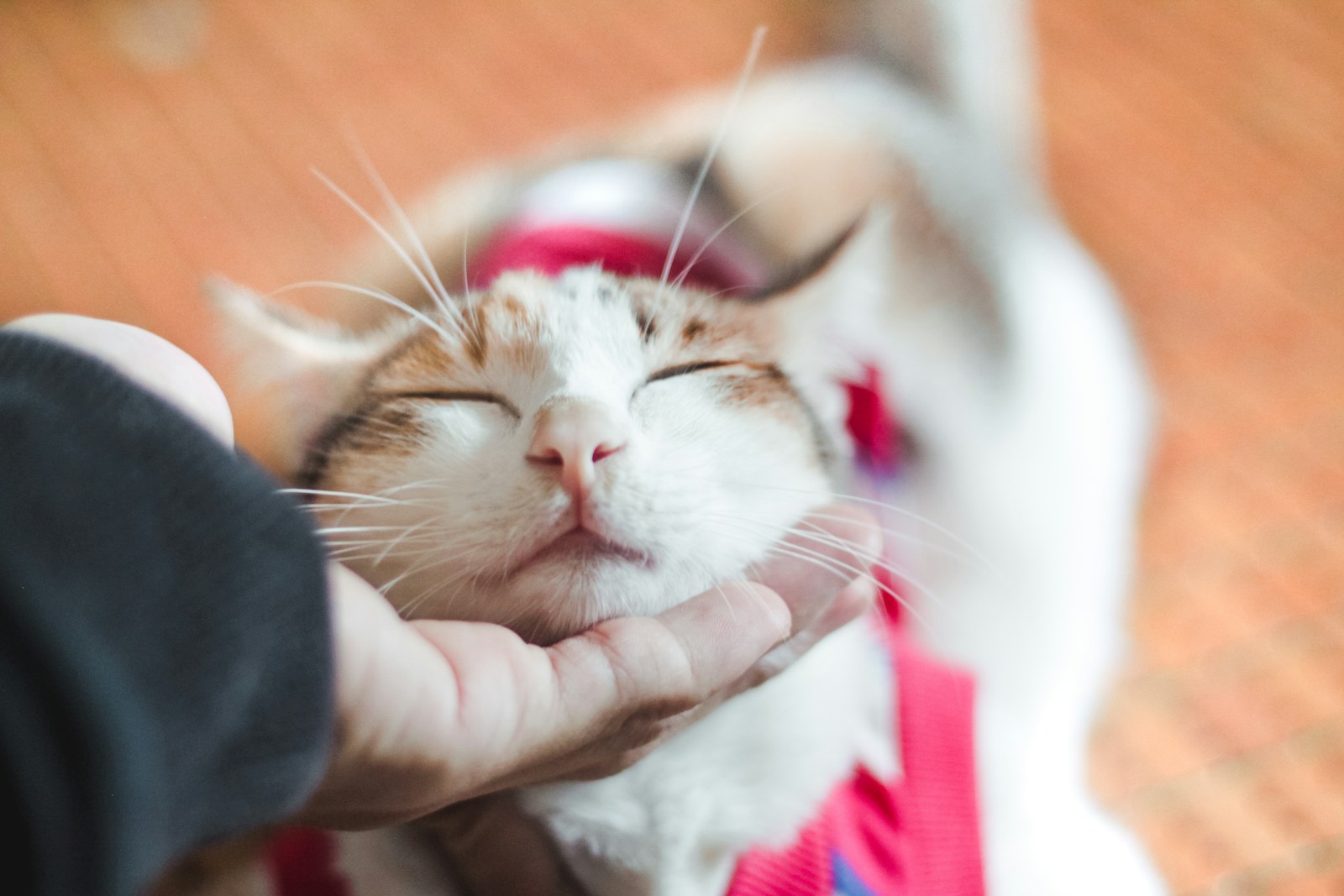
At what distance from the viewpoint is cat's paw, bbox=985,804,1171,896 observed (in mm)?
602

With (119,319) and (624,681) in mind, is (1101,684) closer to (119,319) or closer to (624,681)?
(624,681)

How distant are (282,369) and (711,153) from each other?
310mm

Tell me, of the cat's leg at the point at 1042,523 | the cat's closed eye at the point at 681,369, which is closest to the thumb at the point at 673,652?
the cat's closed eye at the point at 681,369

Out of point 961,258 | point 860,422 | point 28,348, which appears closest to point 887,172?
point 961,258

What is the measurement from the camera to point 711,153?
23.8 inches

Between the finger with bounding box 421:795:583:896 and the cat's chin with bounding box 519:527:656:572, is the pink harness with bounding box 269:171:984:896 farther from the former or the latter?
the cat's chin with bounding box 519:527:656:572

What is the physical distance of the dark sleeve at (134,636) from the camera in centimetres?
22

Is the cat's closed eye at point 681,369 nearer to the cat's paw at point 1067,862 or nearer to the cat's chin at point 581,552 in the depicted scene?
the cat's chin at point 581,552

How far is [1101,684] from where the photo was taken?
3.18 feet

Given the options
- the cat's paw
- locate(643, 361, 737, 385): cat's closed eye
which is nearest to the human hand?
locate(643, 361, 737, 385): cat's closed eye

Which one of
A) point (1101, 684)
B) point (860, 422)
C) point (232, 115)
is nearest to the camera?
point (860, 422)

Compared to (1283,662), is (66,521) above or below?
above

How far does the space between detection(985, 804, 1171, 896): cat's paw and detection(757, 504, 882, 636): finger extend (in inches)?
10.5

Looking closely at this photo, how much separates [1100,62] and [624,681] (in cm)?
164
